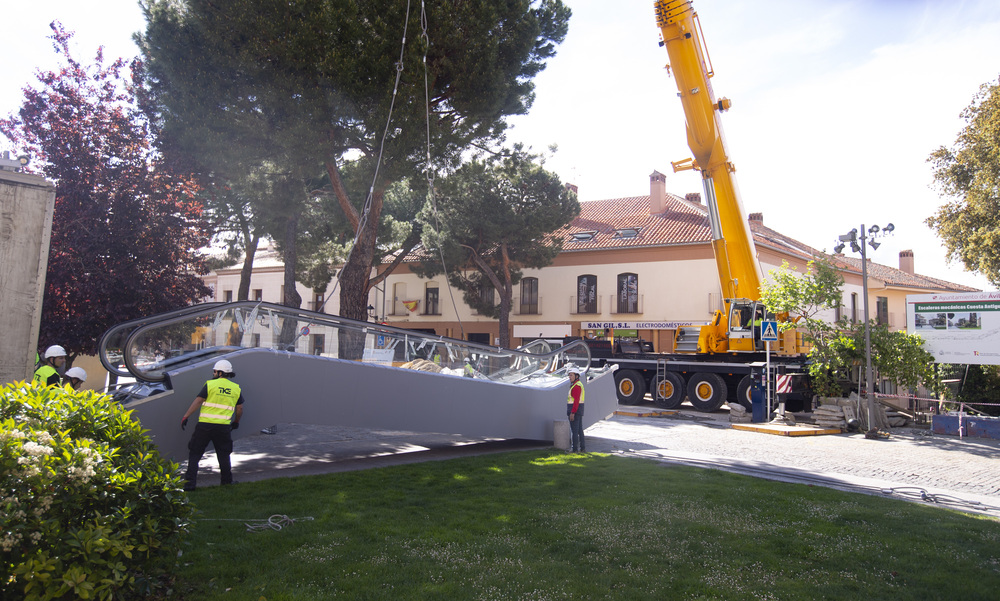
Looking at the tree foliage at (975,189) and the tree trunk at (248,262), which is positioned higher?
the tree foliage at (975,189)

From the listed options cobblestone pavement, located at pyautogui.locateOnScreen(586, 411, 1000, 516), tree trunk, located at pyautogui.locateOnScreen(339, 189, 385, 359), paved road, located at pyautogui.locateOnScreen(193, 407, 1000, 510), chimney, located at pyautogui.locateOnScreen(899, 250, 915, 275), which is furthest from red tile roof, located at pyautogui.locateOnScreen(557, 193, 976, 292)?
tree trunk, located at pyautogui.locateOnScreen(339, 189, 385, 359)

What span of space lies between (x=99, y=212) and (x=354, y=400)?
754 cm

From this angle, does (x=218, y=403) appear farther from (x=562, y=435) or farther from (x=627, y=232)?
(x=627, y=232)

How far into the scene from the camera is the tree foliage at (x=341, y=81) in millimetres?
13047

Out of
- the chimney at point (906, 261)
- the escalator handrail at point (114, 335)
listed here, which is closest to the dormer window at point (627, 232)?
the escalator handrail at point (114, 335)

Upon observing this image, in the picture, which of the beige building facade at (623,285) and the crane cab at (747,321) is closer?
the crane cab at (747,321)

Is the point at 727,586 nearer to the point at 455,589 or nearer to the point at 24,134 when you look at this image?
the point at 455,589

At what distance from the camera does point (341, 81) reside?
13.1m

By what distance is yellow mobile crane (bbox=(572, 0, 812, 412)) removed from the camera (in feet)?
56.9

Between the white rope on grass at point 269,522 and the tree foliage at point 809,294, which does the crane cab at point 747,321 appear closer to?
the tree foliage at point 809,294

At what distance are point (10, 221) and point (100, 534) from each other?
23.2 ft

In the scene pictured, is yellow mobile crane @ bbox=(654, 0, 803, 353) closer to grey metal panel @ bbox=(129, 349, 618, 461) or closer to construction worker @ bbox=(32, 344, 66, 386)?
grey metal panel @ bbox=(129, 349, 618, 461)

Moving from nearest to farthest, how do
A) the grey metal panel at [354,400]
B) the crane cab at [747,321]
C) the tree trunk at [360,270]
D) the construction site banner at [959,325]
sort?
the grey metal panel at [354,400] < the tree trunk at [360,270] < the construction site banner at [959,325] < the crane cab at [747,321]

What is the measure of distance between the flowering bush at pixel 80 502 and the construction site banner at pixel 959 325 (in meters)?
18.7
